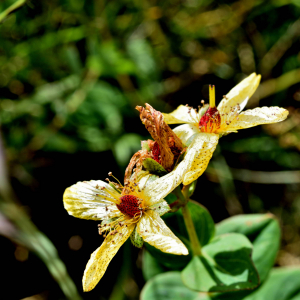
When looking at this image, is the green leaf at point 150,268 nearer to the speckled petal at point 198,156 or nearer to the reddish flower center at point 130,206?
the reddish flower center at point 130,206

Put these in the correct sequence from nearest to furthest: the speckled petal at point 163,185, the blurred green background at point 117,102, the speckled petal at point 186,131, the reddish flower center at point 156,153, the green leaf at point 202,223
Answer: the speckled petal at point 163,185, the reddish flower center at point 156,153, the speckled petal at point 186,131, the green leaf at point 202,223, the blurred green background at point 117,102

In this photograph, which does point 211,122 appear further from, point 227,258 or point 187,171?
point 227,258

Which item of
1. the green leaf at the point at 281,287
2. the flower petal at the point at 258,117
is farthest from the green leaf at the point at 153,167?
the green leaf at the point at 281,287

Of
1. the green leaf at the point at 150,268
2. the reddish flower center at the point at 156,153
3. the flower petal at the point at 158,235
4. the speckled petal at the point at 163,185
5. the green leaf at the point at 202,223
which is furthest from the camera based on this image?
the green leaf at the point at 150,268

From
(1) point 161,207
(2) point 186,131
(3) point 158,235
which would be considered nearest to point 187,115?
(2) point 186,131

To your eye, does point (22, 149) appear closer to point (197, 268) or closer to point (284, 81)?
point (197, 268)

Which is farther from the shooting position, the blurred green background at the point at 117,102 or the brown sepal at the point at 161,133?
the blurred green background at the point at 117,102

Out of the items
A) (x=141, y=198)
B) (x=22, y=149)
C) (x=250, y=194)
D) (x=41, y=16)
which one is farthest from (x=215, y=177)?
(x=41, y=16)

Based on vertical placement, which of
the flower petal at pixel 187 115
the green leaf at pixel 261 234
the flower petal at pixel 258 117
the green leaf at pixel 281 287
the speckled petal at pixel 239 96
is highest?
the flower petal at pixel 187 115
